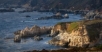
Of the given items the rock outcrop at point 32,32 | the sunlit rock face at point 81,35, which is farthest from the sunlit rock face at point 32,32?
the sunlit rock face at point 81,35

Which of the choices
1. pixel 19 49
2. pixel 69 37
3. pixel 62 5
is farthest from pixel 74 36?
pixel 62 5

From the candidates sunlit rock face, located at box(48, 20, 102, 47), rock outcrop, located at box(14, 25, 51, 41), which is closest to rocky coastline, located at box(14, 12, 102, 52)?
sunlit rock face, located at box(48, 20, 102, 47)

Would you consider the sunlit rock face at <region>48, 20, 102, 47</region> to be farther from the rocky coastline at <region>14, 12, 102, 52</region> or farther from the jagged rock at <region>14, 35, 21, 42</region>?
the jagged rock at <region>14, 35, 21, 42</region>

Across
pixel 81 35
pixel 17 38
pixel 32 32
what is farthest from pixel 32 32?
pixel 81 35

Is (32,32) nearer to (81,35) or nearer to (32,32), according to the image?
(32,32)

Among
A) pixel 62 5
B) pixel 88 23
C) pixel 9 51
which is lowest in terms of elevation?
pixel 9 51

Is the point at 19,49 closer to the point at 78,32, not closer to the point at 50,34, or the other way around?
the point at 78,32

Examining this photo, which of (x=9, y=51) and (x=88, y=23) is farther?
(x=88, y=23)

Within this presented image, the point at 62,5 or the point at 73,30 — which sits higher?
the point at 62,5

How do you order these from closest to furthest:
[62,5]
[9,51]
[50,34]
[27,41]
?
1. [9,51]
2. [27,41]
3. [50,34]
4. [62,5]
